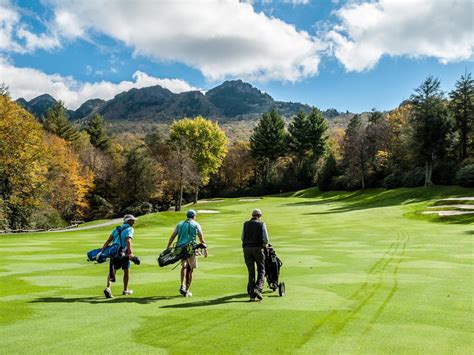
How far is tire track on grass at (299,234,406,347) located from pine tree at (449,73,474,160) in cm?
5484

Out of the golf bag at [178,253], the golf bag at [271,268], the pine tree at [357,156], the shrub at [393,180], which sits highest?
the pine tree at [357,156]

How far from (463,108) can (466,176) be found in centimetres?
1605

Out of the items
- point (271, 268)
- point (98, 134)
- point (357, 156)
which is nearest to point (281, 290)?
point (271, 268)

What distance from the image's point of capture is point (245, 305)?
1122 cm

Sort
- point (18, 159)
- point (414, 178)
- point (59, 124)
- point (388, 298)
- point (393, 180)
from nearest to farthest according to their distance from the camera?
point (388, 298)
point (18, 159)
point (414, 178)
point (393, 180)
point (59, 124)

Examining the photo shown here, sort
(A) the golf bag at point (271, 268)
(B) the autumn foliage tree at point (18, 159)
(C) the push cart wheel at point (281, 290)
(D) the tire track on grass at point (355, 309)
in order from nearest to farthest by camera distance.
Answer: (D) the tire track on grass at point (355, 309) < (C) the push cart wheel at point (281, 290) < (A) the golf bag at point (271, 268) < (B) the autumn foliage tree at point (18, 159)

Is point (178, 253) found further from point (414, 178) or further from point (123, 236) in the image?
point (414, 178)

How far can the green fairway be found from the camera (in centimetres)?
812

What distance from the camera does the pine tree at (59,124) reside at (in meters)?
90.7

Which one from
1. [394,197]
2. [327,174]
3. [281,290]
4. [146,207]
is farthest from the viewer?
[327,174]

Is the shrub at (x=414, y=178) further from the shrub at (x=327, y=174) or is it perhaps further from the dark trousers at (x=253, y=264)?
the dark trousers at (x=253, y=264)

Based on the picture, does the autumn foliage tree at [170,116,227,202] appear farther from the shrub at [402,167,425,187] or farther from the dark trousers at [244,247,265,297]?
the dark trousers at [244,247,265,297]

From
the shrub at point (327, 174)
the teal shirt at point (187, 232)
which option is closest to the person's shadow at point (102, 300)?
the teal shirt at point (187, 232)

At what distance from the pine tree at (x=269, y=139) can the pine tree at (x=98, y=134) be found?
34.9m
